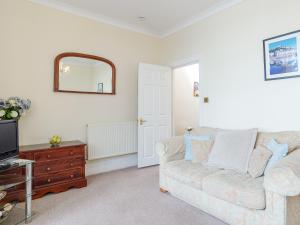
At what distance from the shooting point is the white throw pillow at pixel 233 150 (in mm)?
2206

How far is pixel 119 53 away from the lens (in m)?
3.89

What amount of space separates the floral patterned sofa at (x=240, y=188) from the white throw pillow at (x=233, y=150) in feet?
0.32

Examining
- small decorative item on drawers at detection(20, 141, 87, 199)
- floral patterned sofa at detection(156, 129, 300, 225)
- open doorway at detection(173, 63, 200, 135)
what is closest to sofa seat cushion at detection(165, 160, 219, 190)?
floral patterned sofa at detection(156, 129, 300, 225)

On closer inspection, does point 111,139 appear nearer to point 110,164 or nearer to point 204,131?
point 110,164

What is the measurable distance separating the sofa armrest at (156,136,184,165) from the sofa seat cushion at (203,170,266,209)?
2.28ft

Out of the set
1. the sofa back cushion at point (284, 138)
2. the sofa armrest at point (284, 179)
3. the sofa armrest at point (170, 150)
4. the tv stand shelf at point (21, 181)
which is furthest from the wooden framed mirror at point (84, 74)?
the sofa armrest at point (284, 179)

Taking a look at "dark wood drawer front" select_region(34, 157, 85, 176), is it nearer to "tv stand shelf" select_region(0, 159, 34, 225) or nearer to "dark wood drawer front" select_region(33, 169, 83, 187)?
"dark wood drawer front" select_region(33, 169, 83, 187)

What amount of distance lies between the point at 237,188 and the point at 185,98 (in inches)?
135

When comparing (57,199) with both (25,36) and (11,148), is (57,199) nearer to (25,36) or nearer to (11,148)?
(11,148)

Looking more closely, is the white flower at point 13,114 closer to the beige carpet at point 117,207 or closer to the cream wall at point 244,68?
the beige carpet at point 117,207

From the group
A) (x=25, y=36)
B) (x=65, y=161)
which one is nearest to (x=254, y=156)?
(x=65, y=161)

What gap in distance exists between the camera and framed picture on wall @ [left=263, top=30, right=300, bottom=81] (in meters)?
2.38

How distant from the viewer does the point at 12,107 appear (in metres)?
2.58

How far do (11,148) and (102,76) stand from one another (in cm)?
195
